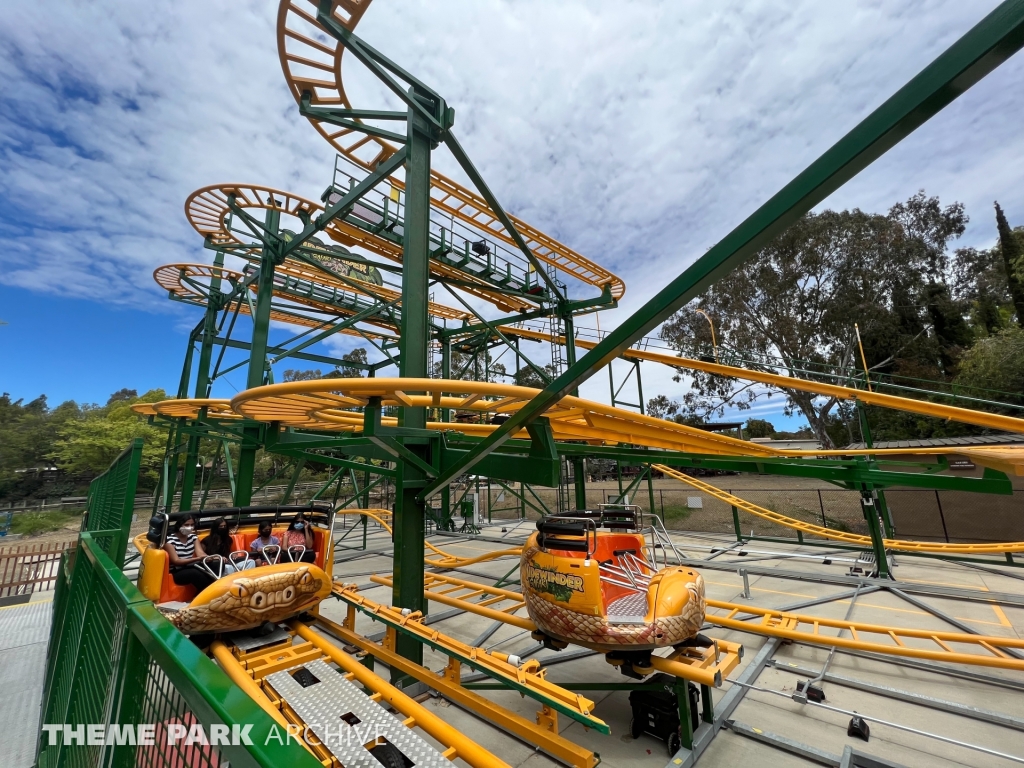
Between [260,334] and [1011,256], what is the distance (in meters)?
36.7

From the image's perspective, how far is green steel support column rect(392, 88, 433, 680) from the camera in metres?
4.73

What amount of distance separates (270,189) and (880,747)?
12374 mm

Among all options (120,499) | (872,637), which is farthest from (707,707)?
(120,499)

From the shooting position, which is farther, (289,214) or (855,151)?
(289,214)

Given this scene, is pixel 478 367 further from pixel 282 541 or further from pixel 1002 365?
pixel 1002 365

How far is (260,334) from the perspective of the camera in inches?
Answer: 391

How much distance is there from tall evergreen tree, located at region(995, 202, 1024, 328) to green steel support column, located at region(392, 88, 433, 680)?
28.3 metres

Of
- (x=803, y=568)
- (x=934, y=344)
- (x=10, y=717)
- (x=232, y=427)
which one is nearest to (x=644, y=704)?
(x=10, y=717)

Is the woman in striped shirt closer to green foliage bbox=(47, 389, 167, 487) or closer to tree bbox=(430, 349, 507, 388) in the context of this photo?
tree bbox=(430, 349, 507, 388)

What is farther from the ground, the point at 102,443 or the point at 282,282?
the point at 282,282

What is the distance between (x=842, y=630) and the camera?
219 inches

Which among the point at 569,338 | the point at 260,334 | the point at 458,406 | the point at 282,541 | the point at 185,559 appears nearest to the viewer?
the point at 458,406

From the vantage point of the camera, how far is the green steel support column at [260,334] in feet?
32.3

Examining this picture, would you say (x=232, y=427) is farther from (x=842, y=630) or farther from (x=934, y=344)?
(x=934, y=344)
